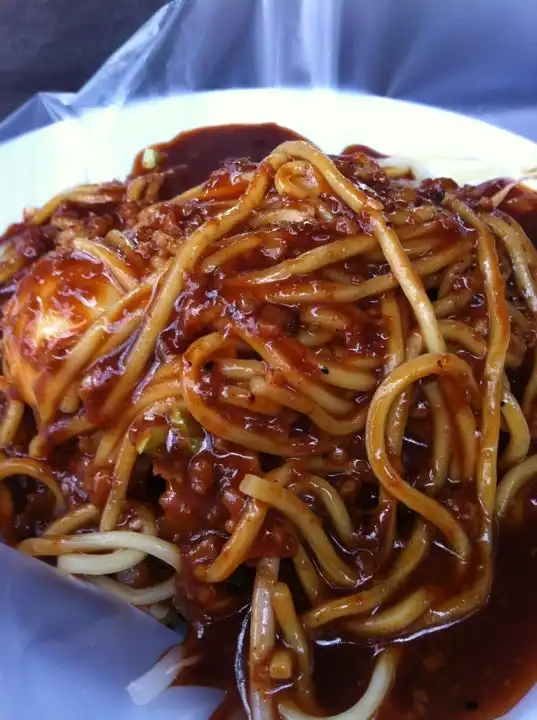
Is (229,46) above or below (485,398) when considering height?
above

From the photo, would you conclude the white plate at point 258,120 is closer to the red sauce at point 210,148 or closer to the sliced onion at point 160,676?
the red sauce at point 210,148

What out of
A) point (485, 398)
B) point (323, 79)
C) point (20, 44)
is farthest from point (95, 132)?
point (485, 398)

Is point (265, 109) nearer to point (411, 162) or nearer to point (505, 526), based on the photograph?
point (411, 162)

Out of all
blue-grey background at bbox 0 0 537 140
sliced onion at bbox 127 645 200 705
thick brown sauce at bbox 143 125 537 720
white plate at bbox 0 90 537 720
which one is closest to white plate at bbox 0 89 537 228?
white plate at bbox 0 90 537 720

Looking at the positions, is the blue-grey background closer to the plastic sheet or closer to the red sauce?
the plastic sheet

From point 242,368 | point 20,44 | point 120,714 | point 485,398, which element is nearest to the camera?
point 120,714

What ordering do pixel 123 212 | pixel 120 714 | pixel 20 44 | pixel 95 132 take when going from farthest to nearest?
pixel 20 44
pixel 95 132
pixel 123 212
pixel 120 714
